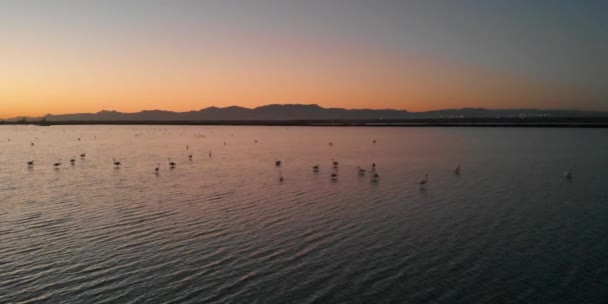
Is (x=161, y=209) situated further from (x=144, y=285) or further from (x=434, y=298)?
(x=434, y=298)

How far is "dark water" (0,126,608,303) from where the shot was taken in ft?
36.1

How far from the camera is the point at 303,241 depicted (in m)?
15.1

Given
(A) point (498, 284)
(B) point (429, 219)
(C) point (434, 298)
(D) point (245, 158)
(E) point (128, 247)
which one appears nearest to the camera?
(C) point (434, 298)

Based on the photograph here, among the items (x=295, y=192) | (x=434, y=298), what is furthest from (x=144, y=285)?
(x=295, y=192)

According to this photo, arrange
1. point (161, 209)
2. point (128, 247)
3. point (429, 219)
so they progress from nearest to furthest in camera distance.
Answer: point (128, 247), point (429, 219), point (161, 209)

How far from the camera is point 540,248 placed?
14.5 meters

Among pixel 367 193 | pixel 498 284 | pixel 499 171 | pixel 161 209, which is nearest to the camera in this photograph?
pixel 498 284

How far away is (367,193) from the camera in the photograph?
24875mm

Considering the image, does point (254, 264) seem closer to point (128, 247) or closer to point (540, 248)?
point (128, 247)

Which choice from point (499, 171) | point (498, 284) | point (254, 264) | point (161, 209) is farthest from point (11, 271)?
point (499, 171)

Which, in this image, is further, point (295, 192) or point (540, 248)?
point (295, 192)

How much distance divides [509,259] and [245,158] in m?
34.9

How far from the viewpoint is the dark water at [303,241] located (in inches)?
433

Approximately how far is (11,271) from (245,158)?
3405 centimetres
